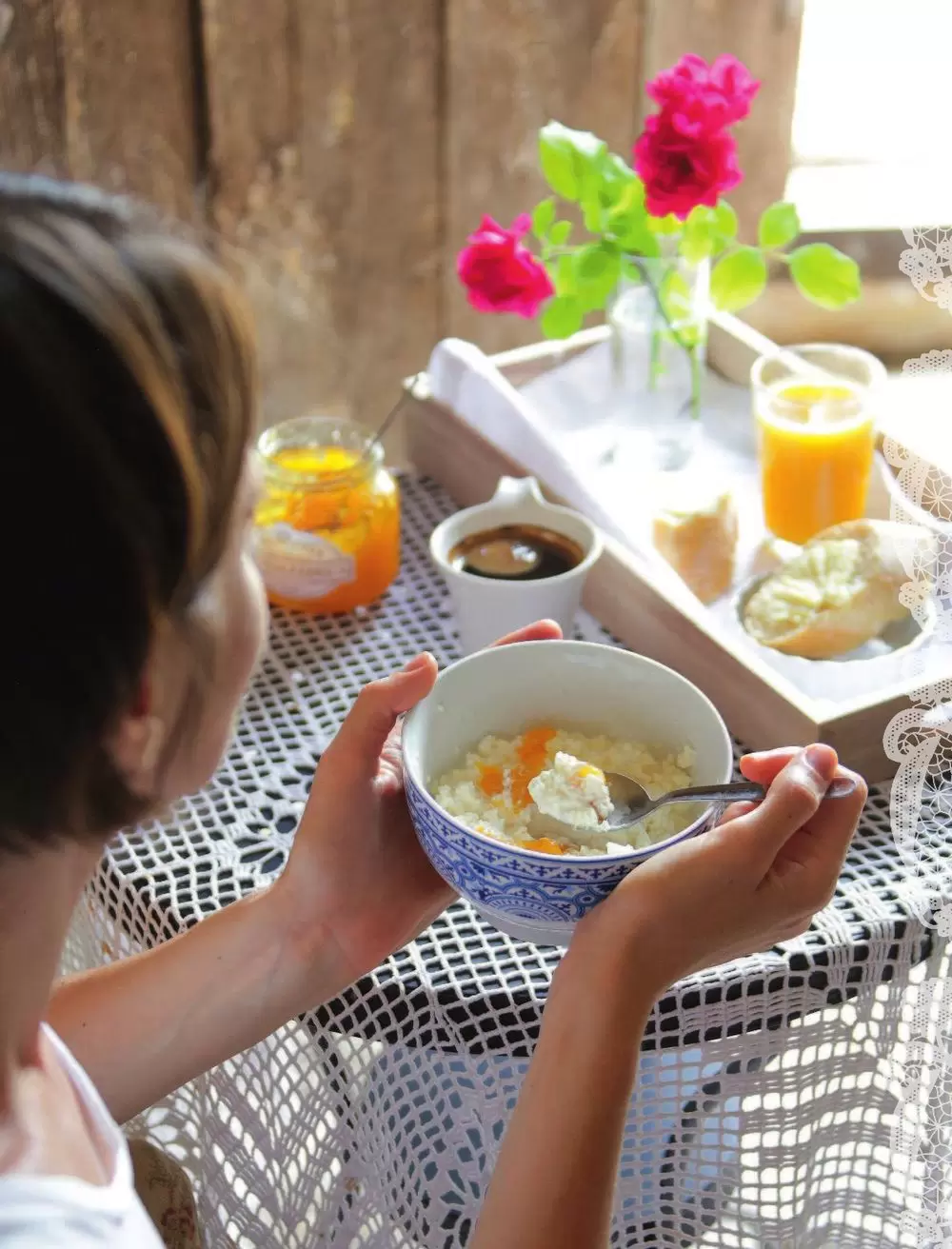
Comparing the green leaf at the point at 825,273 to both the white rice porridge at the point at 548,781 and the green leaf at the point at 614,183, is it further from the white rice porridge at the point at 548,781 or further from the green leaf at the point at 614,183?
the white rice porridge at the point at 548,781

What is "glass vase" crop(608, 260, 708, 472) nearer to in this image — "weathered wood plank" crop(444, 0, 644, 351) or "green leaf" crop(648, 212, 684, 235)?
"green leaf" crop(648, 212, 684, 235)

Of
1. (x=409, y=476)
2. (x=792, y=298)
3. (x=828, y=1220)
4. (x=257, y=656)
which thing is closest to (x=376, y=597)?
(x=409, y=476)

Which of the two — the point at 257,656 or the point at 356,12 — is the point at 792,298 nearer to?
the point at 356,12

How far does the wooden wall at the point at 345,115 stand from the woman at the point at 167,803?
1160 millimetres

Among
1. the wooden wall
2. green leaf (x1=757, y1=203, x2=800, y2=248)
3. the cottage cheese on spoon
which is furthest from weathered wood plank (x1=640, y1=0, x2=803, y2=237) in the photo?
the cottage cheese on spoon

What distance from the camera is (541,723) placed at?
852mm

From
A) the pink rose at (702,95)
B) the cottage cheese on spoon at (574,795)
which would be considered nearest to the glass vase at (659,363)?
the pink rose at (702,95)

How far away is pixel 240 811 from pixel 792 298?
137cm

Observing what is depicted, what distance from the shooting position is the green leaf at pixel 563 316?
117cm

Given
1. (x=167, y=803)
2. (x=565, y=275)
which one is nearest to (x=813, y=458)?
(x=565, y=275)

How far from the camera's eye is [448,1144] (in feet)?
2.64

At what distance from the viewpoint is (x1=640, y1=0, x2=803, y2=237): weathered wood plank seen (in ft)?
5.79

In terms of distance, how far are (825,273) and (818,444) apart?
17cm

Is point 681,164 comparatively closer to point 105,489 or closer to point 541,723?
point 541,723
